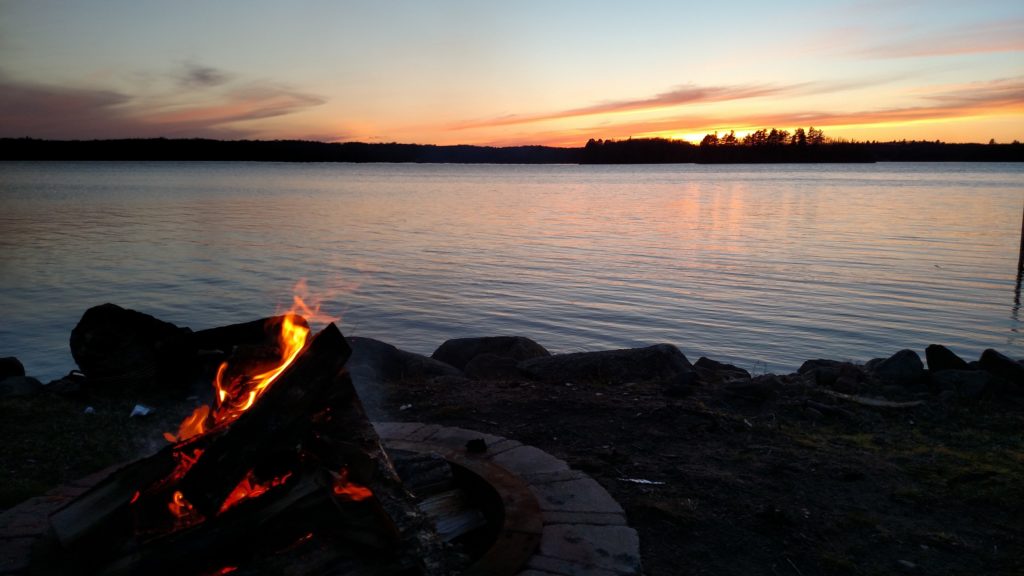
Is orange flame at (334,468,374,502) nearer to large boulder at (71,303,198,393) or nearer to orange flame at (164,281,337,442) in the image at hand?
orange flame at (164,281,337,442)

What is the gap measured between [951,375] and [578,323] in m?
7.63

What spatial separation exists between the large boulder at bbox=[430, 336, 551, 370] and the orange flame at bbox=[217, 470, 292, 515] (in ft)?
22.1

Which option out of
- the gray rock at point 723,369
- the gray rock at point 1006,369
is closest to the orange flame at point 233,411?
the gray rock at point 723,369

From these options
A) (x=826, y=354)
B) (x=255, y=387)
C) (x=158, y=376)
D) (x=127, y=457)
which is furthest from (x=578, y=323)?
(x=255, y=387)

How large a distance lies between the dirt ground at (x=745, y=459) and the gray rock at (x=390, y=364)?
1.07 metres

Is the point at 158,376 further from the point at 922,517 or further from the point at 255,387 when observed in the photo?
the point at 922,517

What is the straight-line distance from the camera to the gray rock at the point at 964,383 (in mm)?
7633

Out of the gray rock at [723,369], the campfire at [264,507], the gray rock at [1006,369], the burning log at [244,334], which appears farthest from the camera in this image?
the gray rock at [723,369]

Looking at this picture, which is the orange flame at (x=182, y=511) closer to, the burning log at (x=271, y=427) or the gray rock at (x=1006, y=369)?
the burning log at (x=271, y=427)

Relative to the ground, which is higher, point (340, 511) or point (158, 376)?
point (340, 511)

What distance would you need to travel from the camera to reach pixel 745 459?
18.0 feet

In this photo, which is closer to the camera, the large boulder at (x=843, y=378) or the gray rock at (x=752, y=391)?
the gray rock at (x=752, y=391)

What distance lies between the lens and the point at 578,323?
48.5 ft

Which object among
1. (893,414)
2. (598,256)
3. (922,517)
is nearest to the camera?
(922,517)
